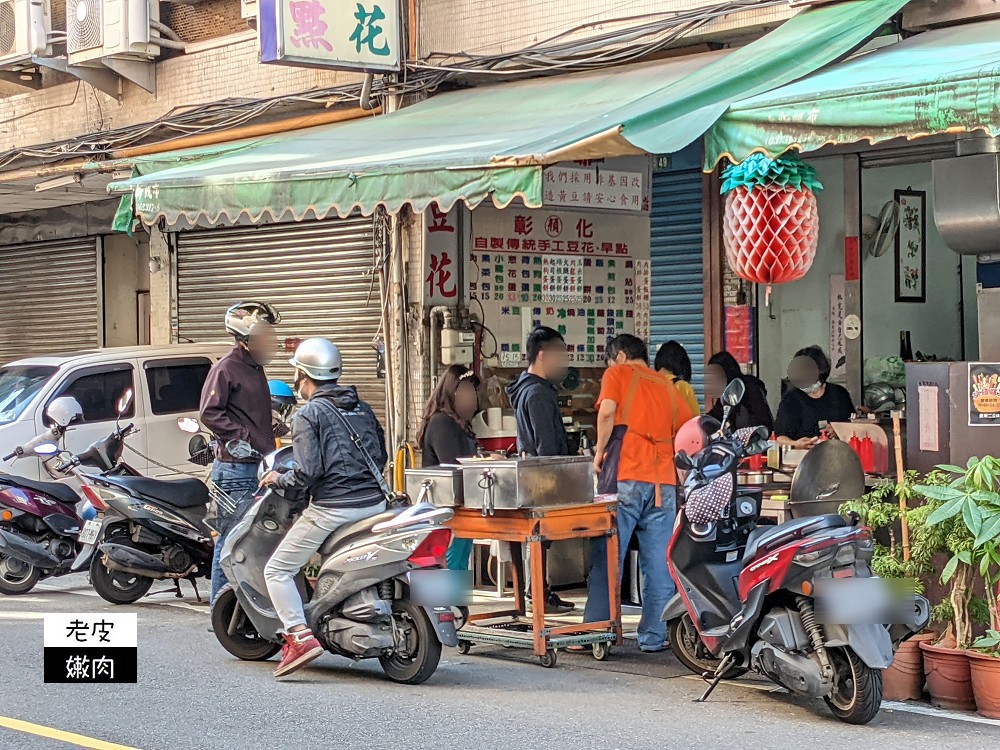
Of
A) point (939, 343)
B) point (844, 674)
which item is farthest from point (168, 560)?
point (939, 343)

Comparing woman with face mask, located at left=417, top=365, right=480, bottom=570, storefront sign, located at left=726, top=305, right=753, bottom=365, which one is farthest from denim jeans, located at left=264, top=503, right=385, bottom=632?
storefront sign, located at left=726, top=305, right=753, bottom=365

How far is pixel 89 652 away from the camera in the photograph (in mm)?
8023

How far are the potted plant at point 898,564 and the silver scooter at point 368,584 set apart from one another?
7.18ft

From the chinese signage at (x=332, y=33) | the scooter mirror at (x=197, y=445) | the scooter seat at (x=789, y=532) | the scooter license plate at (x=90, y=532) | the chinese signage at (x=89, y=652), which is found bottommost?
the chinese signage at (x=89, y=652)

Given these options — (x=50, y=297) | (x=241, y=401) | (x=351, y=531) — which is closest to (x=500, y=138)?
(x=241, y=401)

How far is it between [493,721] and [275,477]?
1809mm

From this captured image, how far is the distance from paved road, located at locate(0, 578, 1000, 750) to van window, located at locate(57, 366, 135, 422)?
3.51 meters

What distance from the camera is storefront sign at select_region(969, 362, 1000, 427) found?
7.52 meters

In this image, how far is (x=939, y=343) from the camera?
11953 mm

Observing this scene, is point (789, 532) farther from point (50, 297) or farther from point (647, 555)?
point (50, 297)

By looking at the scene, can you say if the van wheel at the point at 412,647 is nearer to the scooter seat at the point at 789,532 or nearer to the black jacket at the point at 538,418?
the black jacket at the point at 538,418

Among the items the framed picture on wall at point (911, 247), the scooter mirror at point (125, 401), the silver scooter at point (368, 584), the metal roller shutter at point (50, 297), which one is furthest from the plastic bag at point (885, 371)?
the metal roller shutter at point (50, 297)

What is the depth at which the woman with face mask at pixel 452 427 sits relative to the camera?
9.45m

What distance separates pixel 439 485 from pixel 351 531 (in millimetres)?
800
